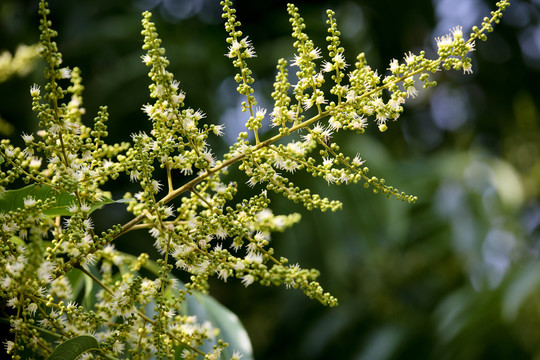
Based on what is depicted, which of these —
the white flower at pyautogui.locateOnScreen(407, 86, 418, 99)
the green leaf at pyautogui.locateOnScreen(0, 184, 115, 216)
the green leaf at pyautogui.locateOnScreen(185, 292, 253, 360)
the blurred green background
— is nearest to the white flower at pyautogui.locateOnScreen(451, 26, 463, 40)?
the white flower at pyautogui.locateOnScreen(407, 86, 418, 99)

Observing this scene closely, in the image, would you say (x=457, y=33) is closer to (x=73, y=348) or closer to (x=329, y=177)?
(x=329, y=177)

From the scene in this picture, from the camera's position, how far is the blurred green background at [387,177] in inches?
149

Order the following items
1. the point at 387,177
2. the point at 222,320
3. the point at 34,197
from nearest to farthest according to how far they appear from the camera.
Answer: the point at 34,197 → the point at 222,320 → the point at 387,177

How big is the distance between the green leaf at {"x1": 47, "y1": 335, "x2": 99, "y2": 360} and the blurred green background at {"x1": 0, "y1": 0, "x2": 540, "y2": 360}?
8.85 ft

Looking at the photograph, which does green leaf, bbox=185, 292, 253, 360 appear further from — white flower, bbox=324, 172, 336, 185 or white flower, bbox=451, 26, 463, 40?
white flower, bbox=451, 26, 463, 40

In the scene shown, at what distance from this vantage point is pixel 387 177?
11.6ft

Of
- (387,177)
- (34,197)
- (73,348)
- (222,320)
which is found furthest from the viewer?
(387,177)

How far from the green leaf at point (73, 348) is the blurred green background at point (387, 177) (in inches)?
106

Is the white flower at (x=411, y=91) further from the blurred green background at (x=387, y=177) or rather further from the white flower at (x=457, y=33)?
the blurred green background at (x=387, y=177)

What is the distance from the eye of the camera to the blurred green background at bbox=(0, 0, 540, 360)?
A: 3.79 meters

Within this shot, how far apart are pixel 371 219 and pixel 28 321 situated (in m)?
3.28

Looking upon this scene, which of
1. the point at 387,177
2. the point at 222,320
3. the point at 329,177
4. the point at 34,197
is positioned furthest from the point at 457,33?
the point at 387,177

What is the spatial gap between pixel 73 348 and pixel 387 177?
293 cm

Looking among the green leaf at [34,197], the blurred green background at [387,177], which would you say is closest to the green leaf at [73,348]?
the green leaf at [34,197]
